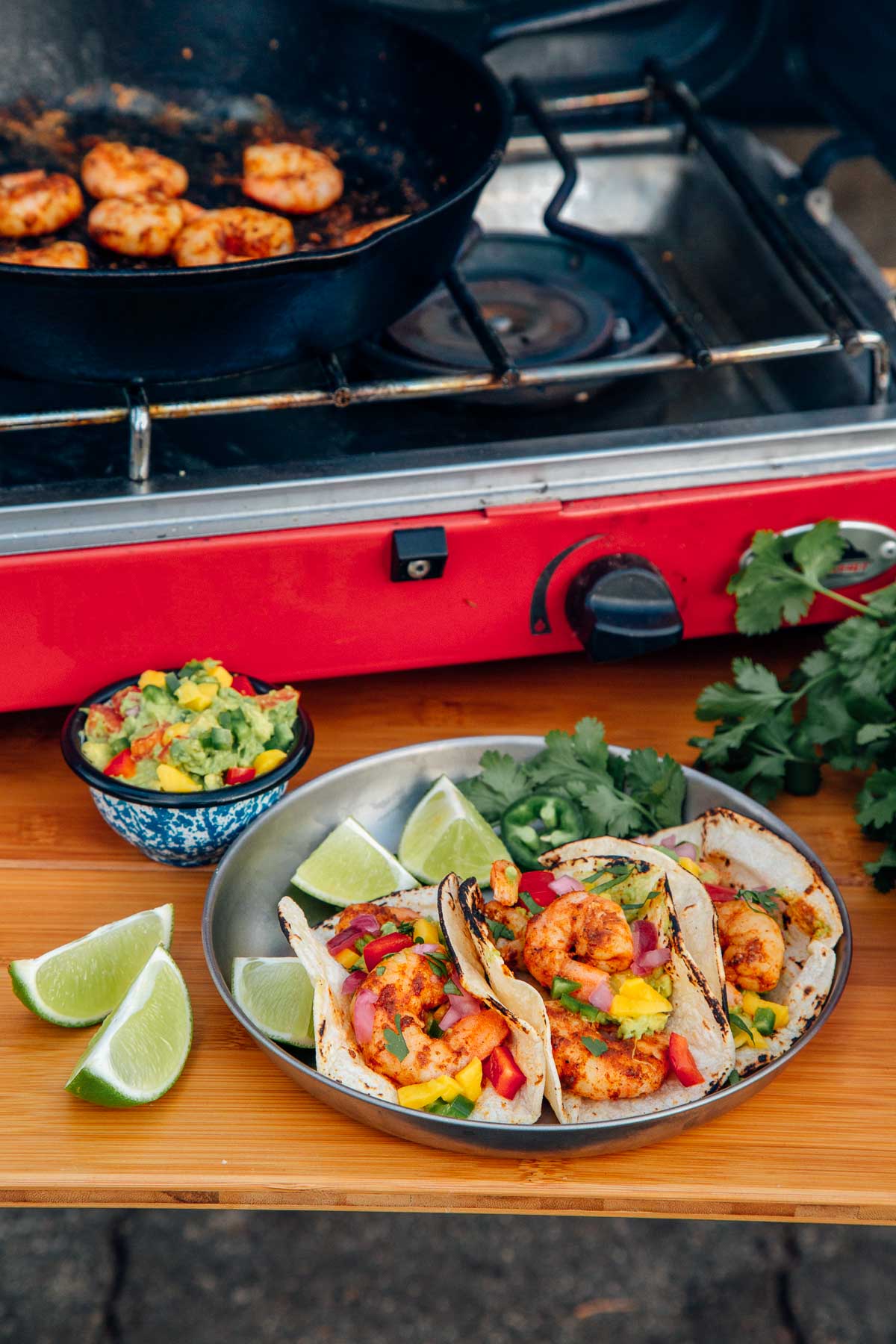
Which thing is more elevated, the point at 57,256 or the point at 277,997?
the point at 57,256

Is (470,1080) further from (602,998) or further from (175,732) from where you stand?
(175,732)

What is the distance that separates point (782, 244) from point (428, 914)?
1015 mm

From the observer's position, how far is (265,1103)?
1.20 meters

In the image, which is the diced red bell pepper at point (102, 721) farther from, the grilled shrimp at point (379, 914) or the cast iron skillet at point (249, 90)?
the cast iron skillet at point (249, 90)

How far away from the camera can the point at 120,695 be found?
1364 millimetres

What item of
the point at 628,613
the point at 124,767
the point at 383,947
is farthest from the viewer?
the point at 628,613

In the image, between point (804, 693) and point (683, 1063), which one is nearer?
point (683, 1063)

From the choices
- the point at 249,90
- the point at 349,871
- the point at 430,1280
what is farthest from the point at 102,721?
the point at 430,1280

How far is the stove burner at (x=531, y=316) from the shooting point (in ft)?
5.42

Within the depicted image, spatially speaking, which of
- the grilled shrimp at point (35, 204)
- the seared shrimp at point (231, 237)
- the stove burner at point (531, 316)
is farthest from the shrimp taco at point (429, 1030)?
the grilled shrimp at point (35, 204)

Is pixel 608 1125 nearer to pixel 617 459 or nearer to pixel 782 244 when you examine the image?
pixel 617 459

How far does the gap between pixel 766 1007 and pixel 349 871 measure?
435 millimetres

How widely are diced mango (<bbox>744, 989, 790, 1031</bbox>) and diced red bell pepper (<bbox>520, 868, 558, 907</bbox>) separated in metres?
0.20

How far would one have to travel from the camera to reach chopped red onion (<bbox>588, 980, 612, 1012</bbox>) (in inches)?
45.4
